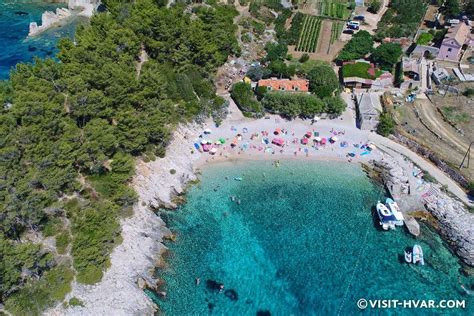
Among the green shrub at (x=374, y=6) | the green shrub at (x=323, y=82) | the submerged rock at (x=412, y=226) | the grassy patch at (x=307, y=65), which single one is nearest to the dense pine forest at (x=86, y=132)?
the grassy patch at (x=307, y=65)

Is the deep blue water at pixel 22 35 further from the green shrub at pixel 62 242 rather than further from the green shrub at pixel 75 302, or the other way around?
the green shrub at pixel 75 302

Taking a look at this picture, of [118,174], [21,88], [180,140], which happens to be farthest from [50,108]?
[180,140]

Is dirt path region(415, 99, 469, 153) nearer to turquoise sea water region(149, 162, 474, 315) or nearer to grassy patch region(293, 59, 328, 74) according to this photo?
turquoise sea water region(149, 162, 474, 315)

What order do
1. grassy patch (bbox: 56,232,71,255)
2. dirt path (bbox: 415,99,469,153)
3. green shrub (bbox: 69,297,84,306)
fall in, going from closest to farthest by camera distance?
1. green shrub (bbox: 69,297,84,306)
2. grassy patch (bbox: 56,232,71,255)
3. dirt path (bbox: 415,99,469,153)

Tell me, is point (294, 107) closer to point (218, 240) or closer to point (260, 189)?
point (260, 189)

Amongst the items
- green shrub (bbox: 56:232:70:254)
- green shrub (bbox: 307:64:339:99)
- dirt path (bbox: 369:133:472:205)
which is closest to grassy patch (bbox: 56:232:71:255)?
green shrub (bbox: 56:232:70:254)
